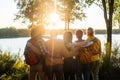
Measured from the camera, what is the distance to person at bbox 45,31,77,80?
9.15 meters

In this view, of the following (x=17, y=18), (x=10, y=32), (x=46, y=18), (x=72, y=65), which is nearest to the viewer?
(x=72, y=65)

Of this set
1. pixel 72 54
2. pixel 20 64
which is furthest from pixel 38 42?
pixel 20 64

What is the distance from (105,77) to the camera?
47.9ft

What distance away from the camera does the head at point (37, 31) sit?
8.55 meters

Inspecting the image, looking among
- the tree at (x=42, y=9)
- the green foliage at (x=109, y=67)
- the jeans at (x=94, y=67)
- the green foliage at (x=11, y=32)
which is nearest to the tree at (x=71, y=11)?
the tree at (x=42, y=9)

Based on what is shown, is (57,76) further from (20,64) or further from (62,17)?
(62,17)

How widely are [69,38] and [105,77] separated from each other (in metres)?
5.39

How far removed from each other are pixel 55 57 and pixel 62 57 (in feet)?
1.20

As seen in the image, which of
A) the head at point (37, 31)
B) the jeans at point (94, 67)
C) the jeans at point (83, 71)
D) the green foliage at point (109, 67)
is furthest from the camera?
the green foliage at point (109, 67)

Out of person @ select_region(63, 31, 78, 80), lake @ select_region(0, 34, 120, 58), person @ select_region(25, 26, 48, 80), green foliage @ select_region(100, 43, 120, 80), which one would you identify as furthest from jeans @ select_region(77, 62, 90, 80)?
green foliage @ select_region(100, 43, 120, 80)

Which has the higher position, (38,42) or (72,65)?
(38,42)

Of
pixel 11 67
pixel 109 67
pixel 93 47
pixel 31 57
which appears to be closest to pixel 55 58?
pixel 31 57

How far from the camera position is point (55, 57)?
9.23m

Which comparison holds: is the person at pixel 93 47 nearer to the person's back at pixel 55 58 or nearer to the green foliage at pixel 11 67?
the person's back at pixel 55 58
